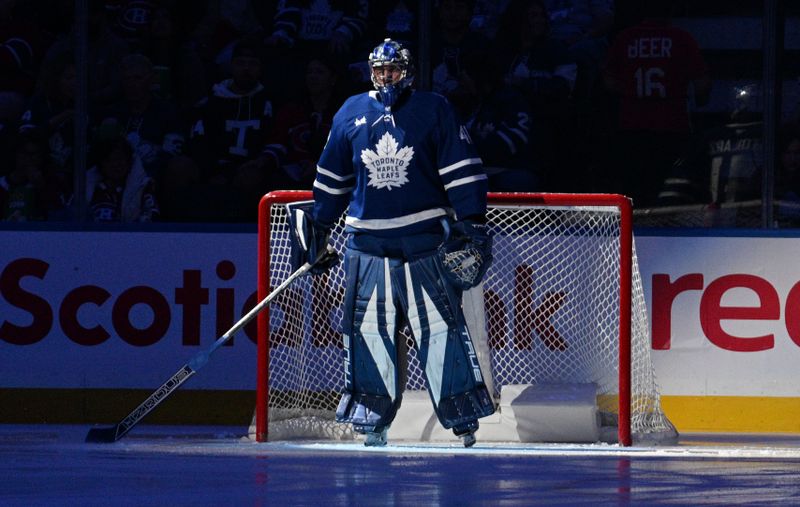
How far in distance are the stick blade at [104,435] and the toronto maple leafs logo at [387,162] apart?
57.7 inches

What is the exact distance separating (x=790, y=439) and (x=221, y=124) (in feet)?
10.0

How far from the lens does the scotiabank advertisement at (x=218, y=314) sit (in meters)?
8.08

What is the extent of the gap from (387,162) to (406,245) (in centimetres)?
33

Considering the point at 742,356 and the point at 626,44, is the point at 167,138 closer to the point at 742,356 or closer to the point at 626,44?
the point at 626,44

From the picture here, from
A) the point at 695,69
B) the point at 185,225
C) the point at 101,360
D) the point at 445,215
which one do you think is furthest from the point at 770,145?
the point at 101,360

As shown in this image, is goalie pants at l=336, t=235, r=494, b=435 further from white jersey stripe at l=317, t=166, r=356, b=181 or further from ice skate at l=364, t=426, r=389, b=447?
white jersey stripe at l=317, t=166, r=356, b=181

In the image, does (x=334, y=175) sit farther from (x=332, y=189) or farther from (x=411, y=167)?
(x=411, y=167)

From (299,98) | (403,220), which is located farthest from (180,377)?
(299,98)

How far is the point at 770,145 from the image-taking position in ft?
27.2

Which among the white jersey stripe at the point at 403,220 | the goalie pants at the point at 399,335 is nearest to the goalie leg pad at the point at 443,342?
the goalie pants at the point at 399,335

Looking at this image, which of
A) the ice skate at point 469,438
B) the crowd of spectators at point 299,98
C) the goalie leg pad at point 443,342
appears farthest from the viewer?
the crowd of spectators at point 299,98

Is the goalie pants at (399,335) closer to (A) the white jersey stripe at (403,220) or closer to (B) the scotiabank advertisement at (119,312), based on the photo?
(A) the white jersey stripe at (403,220)

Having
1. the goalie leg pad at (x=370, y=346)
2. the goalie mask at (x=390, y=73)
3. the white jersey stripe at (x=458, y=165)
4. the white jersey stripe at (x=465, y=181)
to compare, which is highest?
the goalie mask at (x=390, y=73)

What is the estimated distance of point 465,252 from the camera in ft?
22.0
